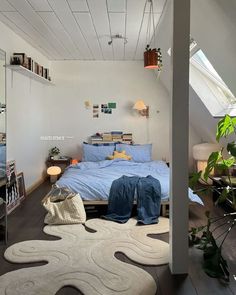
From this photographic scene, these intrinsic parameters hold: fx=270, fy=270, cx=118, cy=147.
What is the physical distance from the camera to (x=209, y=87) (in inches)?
180

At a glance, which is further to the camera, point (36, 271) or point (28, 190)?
point (28, 190)

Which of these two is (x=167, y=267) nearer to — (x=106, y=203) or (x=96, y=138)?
(x=106, y=203)

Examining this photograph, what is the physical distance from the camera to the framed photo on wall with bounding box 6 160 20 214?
12.7ft

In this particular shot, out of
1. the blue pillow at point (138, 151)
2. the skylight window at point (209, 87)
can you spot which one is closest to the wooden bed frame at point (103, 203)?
the skylight window at point (209, 87)

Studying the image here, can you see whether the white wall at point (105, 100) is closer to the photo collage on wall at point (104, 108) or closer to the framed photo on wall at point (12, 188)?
the photo collage on wall at point (104, 108)

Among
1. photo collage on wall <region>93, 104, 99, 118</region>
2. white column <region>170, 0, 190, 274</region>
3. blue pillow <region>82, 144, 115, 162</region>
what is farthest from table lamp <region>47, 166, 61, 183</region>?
white column <region>170, 0, 190, 274</region>

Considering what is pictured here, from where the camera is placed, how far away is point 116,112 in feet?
20.0

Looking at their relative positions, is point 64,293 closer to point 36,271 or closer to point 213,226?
point 36,271

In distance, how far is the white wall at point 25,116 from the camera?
4051mm

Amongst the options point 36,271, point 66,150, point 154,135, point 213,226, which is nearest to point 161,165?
point 154,135

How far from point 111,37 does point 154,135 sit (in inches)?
99.6

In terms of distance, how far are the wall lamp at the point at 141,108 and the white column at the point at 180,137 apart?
3.67m

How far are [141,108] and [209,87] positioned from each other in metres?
1.66

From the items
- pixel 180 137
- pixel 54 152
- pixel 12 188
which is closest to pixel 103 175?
pixel 12 188
